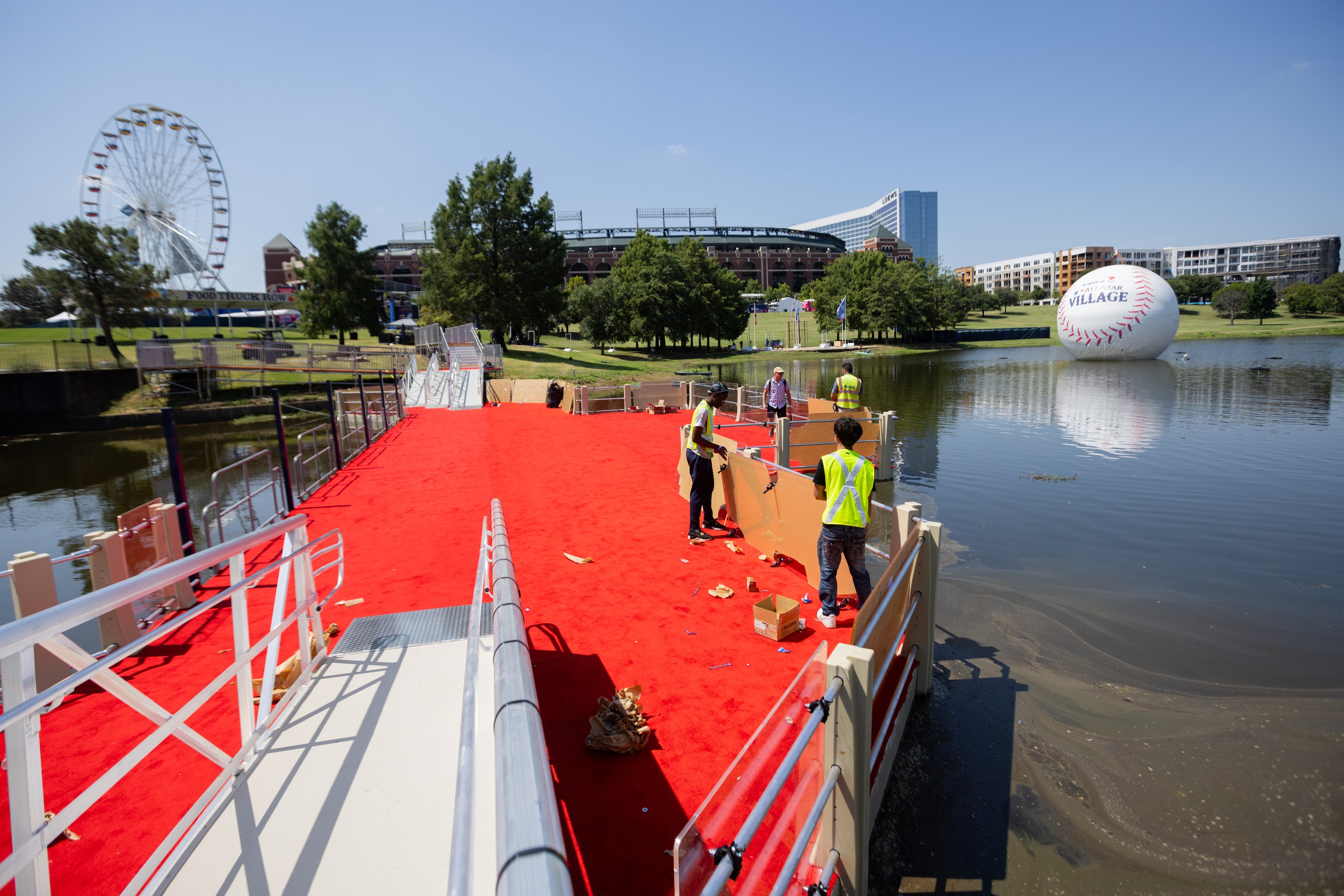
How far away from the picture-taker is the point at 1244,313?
324ft

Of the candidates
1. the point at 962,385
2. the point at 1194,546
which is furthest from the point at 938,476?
the point at 962,385

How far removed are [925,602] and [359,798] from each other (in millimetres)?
4291

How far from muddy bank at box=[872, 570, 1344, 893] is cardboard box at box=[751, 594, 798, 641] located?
129 centimetres

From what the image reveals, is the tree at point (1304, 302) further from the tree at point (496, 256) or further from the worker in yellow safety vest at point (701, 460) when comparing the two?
the worker in yellow safety vest at point (701, 460)

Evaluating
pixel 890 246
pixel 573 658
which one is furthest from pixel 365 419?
pixel 890 246

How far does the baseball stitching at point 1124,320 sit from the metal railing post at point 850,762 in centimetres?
4998

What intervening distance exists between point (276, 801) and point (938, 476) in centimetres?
1400

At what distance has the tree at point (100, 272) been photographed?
136ft

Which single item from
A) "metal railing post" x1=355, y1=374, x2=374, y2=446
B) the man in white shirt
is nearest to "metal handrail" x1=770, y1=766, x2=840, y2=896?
the man in white shirt

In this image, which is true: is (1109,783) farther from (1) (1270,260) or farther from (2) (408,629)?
(1) (1270,260)

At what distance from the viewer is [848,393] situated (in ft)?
47.4

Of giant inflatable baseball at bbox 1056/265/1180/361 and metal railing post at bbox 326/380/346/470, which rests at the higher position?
giant inflatable baseball at bbox 1056/265/1180/361

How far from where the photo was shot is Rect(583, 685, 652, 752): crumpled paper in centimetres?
440

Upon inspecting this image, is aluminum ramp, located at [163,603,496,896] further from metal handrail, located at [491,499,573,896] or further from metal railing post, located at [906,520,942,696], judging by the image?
metal railing post, located at [906,520,942,696]
